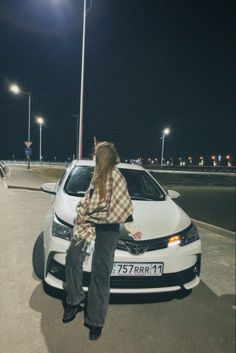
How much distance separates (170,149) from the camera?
527 ft

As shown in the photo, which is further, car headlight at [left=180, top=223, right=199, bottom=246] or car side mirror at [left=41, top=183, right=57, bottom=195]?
car side mirror at [left=41, top=183, right=57, bottom=195]

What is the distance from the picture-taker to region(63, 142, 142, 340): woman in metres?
3.00

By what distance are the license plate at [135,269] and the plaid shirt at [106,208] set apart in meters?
0.43

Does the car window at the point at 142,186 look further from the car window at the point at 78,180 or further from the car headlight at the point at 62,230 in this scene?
the car headlight at the point at 62,230

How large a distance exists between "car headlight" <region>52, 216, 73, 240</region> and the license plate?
0.59 meters

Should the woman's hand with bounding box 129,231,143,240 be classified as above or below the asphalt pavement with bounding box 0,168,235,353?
above

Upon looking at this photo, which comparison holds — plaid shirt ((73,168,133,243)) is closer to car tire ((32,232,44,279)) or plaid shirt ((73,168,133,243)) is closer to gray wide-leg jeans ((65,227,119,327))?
gray wide-leg jeans ((65,227,119,327))

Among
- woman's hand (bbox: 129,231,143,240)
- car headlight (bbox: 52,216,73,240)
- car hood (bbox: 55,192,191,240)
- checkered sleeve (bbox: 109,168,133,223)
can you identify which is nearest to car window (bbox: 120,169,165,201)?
car hood (bbox: 55,192,191,240)

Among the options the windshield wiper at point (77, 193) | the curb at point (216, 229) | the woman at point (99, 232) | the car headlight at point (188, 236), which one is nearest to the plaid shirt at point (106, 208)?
the woman at point (99, 232)

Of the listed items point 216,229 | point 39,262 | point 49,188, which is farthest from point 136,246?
point 216,229

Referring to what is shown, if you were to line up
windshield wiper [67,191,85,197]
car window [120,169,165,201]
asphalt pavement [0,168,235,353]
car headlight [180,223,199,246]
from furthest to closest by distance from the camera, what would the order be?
car window [120,169,165,201] < windshield wiper [67,191,85,197] < car headlight [180,223,199,246] < asphalt pavement [0,168,235,353]

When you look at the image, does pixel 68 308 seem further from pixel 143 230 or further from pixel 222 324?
pixel 222 324

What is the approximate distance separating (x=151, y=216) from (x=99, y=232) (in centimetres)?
96

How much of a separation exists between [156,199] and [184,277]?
1.43m
